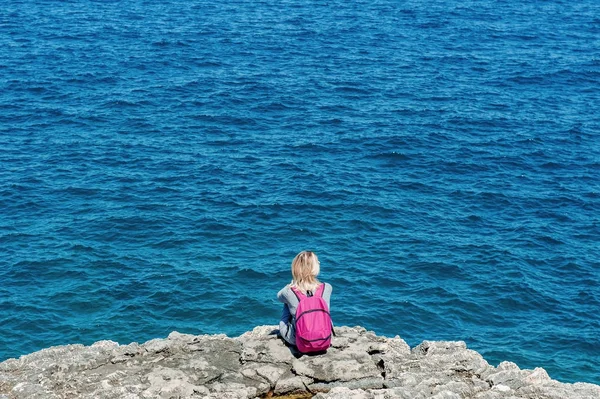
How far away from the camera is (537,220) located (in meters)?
48.8

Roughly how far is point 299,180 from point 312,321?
3320cm

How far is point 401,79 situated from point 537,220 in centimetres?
2521

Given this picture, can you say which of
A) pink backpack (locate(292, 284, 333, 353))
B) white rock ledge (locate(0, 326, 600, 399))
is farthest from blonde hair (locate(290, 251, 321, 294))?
white rock ledge (locate(0, 326, 600, 399))

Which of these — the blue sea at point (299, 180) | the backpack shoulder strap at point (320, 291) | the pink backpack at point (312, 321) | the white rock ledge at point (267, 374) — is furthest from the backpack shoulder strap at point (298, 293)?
the blue sea at point (299, 180)

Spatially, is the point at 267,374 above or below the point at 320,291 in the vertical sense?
below

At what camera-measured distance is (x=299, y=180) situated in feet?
171

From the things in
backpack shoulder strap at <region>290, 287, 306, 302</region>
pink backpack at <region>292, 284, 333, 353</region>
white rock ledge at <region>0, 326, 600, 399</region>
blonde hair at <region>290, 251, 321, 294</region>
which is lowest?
white rock ledge at <region>0, 326, 600, 399</region>

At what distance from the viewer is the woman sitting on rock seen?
19281 millimetres

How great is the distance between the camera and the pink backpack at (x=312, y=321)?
19266 mm

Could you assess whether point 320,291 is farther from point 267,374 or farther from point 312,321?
point 267,374

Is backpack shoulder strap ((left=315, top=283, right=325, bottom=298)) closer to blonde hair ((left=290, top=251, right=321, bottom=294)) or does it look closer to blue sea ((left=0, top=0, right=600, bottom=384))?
blonde hair ((left=290, top=251, right=321, bottom=294))

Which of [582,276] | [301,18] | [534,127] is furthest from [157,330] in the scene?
[301,18]

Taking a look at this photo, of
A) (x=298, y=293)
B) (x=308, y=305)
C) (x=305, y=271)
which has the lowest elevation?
(x=308, y=305)

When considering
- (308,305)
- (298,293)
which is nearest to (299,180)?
(298,293)
